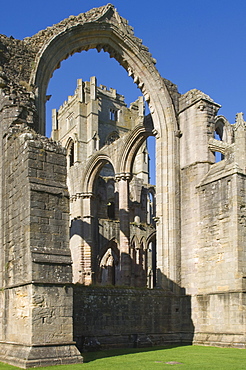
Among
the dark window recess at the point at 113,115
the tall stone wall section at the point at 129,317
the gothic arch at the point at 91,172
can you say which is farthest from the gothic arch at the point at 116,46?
the dark window recess at the point at 113,115

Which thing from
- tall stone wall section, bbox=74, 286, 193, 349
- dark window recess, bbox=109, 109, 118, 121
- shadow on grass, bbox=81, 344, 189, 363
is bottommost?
shadow on grass, bbox=81, 344, 189, 363

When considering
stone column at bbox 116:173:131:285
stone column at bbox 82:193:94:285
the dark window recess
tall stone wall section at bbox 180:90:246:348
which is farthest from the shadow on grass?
the dark window recess

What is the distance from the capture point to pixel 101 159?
20.5 meters

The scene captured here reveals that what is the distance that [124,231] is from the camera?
59.4 ft

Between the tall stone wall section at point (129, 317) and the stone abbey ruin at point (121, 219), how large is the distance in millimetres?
31

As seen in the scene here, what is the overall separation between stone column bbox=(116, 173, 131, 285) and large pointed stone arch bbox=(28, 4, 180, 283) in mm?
2762

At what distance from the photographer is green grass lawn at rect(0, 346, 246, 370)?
8750 millimetres

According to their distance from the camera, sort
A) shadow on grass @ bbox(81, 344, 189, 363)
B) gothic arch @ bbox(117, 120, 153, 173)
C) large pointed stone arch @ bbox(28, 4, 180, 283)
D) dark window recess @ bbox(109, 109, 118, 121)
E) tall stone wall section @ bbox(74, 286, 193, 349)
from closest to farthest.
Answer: shadow on grass @ bbox(81, 344, 189, 363)
tall stone wall section @ bbox(74, 286, 193, 349)
large pointed stone arch @ bbox(28, 4, 180, 283)
gothic arch @ bbox(117, 120, 153, 173)
dark window recess @ bbox(109, 109, 118, 121)

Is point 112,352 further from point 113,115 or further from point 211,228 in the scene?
point 113,115

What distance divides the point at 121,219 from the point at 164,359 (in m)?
8.59

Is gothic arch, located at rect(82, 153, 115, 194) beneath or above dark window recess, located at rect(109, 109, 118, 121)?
beneath

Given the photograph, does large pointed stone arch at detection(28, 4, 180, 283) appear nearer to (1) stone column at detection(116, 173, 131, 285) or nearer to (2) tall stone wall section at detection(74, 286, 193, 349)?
(2) tall stone wall section at detection(74, 286, 193, 349)

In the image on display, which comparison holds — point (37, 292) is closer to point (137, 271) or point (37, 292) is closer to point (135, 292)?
point (135, 292)

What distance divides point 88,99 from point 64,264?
113ft
